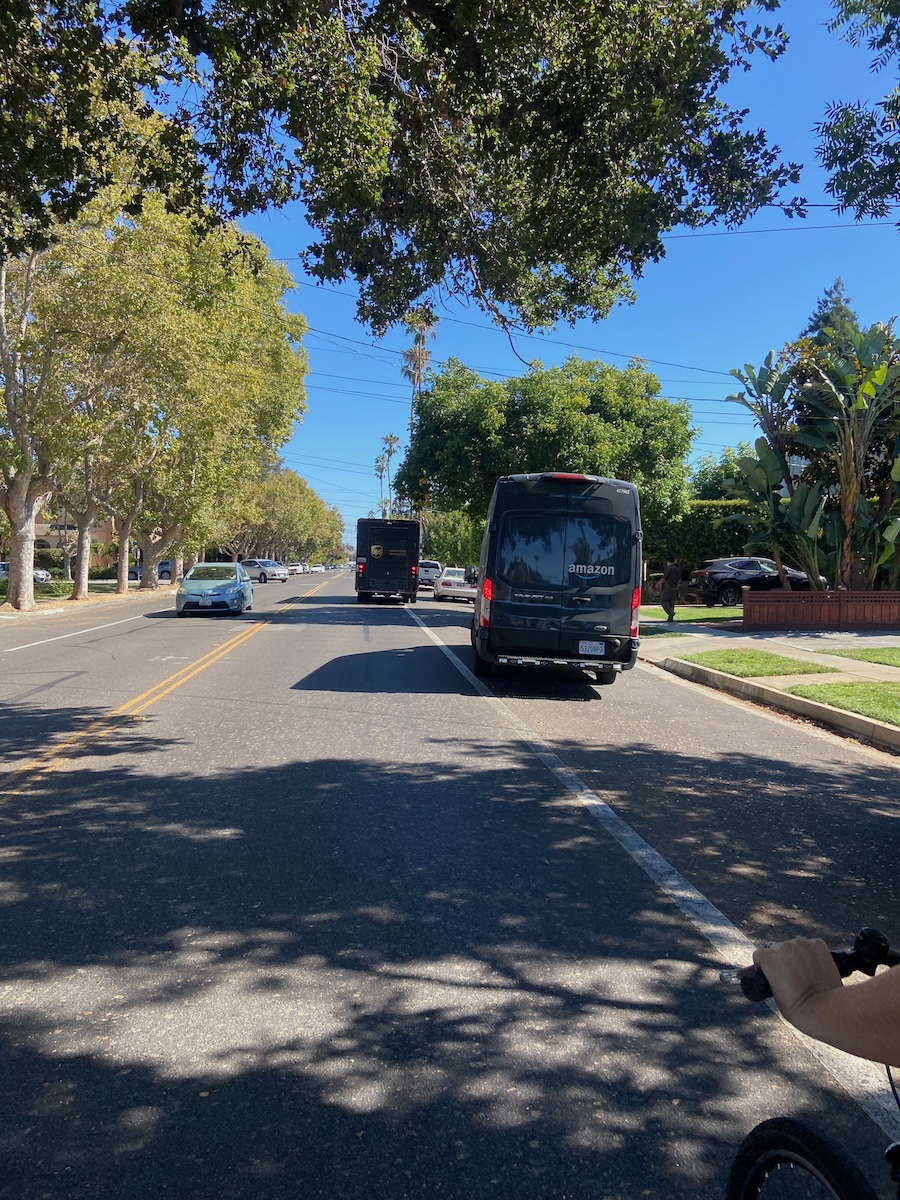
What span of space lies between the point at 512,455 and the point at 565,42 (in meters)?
19.9

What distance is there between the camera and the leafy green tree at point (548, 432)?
2655 centimetres

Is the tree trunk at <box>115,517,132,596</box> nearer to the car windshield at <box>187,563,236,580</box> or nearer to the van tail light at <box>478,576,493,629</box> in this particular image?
the car windshield at <box>187,563,236,580</box>

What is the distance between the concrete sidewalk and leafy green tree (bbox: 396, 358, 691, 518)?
21.7ft

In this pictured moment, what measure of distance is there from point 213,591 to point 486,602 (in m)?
14.4

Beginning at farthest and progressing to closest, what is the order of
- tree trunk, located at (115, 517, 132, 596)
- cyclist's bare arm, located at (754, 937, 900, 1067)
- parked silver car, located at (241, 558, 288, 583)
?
parked silver car, located at (241, 558, 288, 583), tree trunk, located at (115, 517, 132, 596), cyclist's bare arm, located at (754, 937, 900, 1067)

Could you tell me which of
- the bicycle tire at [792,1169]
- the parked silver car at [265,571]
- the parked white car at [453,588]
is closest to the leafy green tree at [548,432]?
the parked white car at [453,588]

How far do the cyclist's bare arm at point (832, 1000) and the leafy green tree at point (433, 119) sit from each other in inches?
261

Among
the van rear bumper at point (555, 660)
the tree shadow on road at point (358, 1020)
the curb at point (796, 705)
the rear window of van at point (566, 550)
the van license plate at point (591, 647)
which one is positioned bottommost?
the tree shadow on road at point (358, 1020)

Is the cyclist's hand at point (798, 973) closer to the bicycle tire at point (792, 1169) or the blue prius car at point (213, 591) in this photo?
the bicycle tire at point (792, 1169)

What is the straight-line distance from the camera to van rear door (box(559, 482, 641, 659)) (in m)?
11.6

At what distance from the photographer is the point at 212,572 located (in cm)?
2569

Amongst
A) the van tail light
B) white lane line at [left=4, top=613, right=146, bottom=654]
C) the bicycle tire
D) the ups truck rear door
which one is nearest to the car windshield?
white lane line at [left=4, top=613, right=146, bottom=654]

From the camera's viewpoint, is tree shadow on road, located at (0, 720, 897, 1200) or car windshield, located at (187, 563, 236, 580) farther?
car windshield, located at (187, 563, 236, 580)

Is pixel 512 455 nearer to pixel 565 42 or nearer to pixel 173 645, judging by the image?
pixel 173 645
